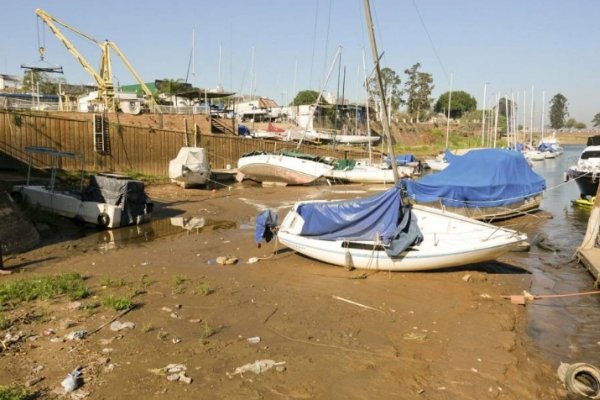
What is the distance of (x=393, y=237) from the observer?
1241 centimetres

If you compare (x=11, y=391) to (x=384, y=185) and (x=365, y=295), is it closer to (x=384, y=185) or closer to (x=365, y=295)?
(x=365, y=295)

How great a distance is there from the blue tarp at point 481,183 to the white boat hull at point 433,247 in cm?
608

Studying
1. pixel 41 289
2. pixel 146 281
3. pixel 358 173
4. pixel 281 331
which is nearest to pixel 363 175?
pixel 358 173

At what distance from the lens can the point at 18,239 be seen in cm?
1473

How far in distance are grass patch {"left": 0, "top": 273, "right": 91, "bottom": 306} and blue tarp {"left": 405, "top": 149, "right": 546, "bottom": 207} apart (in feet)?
42.7

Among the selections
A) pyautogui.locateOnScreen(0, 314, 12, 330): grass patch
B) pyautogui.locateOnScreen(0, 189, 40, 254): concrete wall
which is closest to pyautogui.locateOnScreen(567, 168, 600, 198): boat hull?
pyautogui.locateOnScreen(0, 189, 40, 254): concrete wall

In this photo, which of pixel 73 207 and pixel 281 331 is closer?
pixel 281 331

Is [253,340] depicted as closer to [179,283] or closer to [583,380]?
[179,283]

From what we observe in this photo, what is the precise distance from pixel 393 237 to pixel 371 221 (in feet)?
2.64

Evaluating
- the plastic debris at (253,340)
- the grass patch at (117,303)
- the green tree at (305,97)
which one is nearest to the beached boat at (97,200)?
the grass patch at (117,303)

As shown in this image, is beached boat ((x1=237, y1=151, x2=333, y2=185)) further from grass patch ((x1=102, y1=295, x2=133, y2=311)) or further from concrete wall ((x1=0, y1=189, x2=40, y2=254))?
grass patch ((x1=102, y1=295, x2=133, y2=311))

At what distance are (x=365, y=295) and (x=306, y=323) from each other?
2.31m

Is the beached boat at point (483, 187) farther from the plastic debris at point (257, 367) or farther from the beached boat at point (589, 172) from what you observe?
the plastic debris at point (257, 367)

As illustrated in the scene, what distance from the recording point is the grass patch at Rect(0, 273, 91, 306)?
9945 millimetres
